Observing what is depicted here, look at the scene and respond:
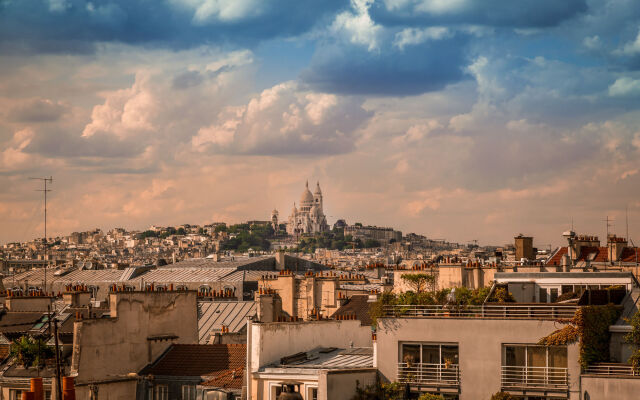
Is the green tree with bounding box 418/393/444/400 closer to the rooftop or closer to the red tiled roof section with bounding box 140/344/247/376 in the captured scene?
the rooftop

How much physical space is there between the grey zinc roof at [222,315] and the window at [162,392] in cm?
1532

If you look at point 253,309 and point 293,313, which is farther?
point 293,313

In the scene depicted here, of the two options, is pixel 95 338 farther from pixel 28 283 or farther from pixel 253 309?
pixel 28 283

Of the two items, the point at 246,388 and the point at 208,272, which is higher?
the point at 208,272

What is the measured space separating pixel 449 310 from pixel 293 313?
116 feet

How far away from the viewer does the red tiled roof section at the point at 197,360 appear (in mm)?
33344

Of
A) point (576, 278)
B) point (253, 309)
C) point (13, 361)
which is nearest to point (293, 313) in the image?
point (253, 309)

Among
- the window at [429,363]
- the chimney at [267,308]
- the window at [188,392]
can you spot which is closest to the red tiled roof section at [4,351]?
the window at [188,392]

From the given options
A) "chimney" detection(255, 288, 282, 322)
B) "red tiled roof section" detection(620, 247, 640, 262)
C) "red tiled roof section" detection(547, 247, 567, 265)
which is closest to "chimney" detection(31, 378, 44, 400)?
"chimney" detection(255, 288, 282, 322)

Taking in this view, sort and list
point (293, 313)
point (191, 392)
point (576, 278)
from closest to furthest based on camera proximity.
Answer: point (576, 278) < point (191, 392) < point (293, 313)

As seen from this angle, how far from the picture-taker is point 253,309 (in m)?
50.7

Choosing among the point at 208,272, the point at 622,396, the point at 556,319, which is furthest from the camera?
the point at 208,272

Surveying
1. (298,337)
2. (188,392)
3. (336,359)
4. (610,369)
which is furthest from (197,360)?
(610,369)

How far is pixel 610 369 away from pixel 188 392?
12912 mm
